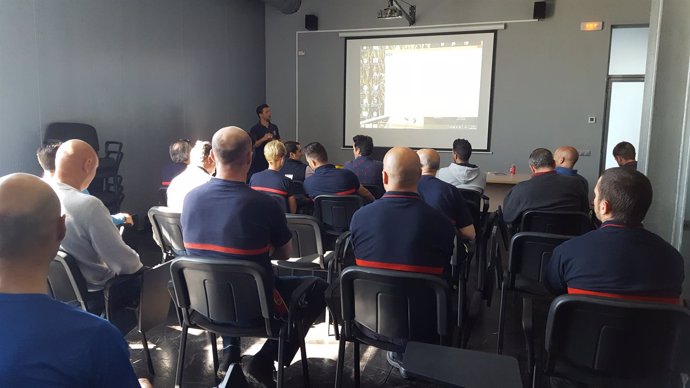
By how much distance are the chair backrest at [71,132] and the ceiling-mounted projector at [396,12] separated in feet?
13.6

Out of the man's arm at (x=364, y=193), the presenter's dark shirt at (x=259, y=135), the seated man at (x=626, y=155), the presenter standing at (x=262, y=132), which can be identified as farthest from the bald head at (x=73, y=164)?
the presenter's dark shirt at (x=259, y=135)

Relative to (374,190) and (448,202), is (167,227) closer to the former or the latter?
(448,202)

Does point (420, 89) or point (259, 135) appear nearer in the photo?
point (259, 135)

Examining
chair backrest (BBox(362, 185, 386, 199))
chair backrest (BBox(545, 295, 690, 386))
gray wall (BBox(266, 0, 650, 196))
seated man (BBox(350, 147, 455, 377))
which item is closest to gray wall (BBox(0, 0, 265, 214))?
gray wall (BBox(266, 0, 650, 196))

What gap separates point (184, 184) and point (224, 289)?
4.40 ft

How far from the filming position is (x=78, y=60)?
5.12m

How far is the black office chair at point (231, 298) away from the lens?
6.55ft

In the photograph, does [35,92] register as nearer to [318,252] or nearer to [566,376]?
[318,252]

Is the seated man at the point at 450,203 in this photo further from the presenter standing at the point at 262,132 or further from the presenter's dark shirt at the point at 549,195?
the presenter standing at the point at 262,132

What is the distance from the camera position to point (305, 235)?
3189 mm

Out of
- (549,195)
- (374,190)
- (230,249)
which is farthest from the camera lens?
(374,190)

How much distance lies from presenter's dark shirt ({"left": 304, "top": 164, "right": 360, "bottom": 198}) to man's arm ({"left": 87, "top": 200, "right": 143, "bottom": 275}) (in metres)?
1.82

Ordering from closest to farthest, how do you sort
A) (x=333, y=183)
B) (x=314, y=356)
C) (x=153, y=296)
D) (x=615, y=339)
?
(x=615, y=339)
(x=153, y=296)
(x=314, y=356)
(x=333, y=183)

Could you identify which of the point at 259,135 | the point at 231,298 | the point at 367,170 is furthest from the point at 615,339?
the point at 259,135
